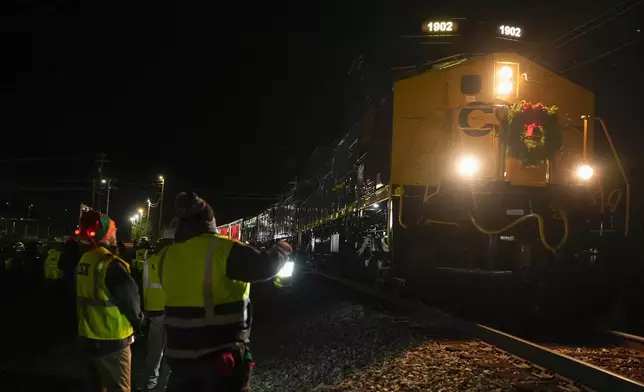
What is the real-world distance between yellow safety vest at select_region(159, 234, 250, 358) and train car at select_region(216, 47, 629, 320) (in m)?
6.70

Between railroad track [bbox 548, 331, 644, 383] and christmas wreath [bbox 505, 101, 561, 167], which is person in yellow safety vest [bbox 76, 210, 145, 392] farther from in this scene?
christmas wreath [bbox 505, 101, 561, 167]

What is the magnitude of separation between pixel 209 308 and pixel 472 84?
786cm

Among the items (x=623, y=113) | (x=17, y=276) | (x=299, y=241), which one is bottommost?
(x=17, y=276)

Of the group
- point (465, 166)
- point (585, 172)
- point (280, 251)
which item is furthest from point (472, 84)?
point (280, 251)

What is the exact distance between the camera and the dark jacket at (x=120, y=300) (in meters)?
3.91

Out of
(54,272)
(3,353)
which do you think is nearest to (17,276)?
(54,272)

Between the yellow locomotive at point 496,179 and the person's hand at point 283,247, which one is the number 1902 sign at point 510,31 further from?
the person's hand at point 283,247

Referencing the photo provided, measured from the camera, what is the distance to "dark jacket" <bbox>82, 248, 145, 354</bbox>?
12.8 ft

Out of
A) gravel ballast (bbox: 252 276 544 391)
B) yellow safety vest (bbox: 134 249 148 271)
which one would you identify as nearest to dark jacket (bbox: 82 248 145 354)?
gravel ballast (bbox: 252 276 544 391)

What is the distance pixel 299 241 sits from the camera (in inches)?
990

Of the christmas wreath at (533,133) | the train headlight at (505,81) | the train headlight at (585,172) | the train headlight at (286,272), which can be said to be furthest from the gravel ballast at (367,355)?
the train headlight at (505,81)

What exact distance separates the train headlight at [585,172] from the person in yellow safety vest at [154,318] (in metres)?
6.78

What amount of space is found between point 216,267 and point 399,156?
285 inches

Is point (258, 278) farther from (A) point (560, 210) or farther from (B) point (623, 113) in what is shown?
(B) point (623, 113)
